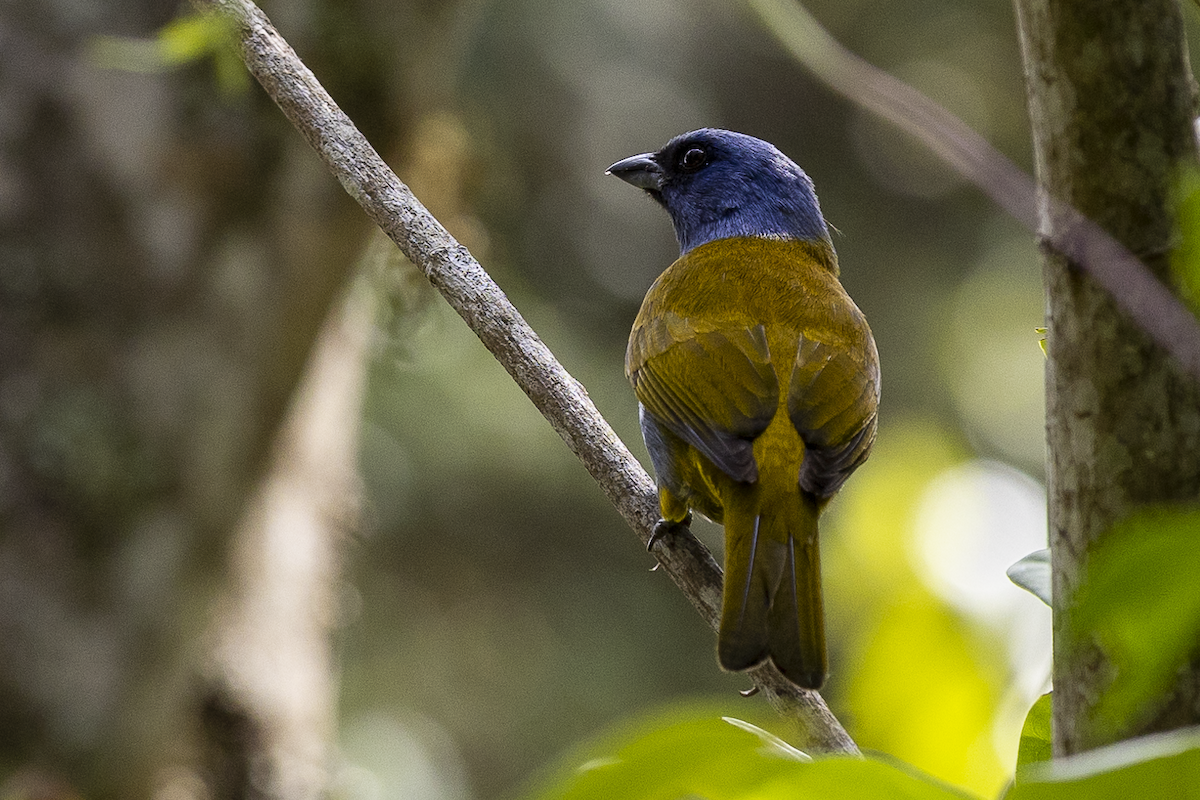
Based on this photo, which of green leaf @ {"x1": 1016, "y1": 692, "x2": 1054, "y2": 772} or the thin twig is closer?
the thin twig

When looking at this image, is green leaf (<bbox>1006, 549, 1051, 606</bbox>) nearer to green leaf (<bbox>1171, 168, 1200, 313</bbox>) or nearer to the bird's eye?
green leaf (<bbox>1171, 168, 1200, 313</bbox>)

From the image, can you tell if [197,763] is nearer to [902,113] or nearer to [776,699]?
[776,699]

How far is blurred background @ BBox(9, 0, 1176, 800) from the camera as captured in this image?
3371 millimetres

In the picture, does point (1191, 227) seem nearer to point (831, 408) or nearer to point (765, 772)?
point (765, 772)

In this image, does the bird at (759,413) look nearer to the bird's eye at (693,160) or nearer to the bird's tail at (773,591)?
the bird's tail at (773,591)

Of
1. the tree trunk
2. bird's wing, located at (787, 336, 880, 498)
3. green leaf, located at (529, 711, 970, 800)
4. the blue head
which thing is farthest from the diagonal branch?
the blue head

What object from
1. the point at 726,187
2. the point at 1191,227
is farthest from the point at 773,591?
the point at 726,187

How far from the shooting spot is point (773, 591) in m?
1.81

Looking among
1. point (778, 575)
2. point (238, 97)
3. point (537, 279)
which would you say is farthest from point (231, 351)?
point (537, 279)

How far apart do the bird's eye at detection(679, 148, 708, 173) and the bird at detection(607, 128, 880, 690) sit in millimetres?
354

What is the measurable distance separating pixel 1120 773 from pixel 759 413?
1.72 metres

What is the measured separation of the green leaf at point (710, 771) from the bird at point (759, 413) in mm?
1067

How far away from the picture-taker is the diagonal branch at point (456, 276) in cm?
191

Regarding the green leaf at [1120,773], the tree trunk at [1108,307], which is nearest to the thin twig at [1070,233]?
the tree trunk at [1108,307]
